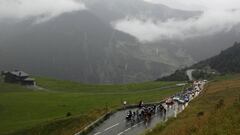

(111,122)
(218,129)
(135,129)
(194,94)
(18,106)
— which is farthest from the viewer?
(18,106)

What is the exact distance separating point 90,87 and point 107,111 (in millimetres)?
130247

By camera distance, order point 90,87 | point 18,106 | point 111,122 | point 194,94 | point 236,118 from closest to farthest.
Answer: point 236,118
point 111,122
point 194,94
point 18,106
point 90,87

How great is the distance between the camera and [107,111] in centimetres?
6894

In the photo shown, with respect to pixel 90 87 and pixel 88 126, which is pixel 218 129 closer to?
pixel 88 126

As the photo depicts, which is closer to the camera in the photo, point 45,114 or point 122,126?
point 122,126

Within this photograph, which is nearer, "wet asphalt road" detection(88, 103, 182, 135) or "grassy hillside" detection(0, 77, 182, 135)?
"wet asphalt road" detection(88, 103, 182, 135)

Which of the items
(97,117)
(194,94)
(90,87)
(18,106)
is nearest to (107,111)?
(97,117)

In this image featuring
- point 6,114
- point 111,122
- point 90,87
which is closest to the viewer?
point 111,122

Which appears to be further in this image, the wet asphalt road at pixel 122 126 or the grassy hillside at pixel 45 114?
the grassy hillside at pixel 45 114

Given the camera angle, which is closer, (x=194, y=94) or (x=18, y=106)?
(x=194, y=94)

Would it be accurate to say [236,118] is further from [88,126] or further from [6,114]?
[6,114]

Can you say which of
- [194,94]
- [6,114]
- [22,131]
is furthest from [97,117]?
[6,114]

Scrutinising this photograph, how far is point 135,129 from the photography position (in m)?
55.7

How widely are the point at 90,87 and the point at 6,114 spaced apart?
9648cm
